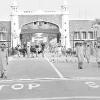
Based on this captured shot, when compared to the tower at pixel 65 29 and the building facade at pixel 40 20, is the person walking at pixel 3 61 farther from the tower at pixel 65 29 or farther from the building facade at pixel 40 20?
the building facade at pixel 40 20

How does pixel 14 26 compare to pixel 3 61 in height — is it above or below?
above

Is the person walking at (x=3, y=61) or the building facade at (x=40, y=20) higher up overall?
the building facade at (x=40, y=20)

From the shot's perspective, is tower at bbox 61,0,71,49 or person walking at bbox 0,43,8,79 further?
tower at bbox 61,0,71,49

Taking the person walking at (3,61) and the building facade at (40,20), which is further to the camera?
the building facade at (40,20)

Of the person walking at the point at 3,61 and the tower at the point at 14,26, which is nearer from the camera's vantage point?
the person walking at the point at 3,61

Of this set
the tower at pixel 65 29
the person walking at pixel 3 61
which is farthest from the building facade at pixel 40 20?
the person walking at pixel 3 61

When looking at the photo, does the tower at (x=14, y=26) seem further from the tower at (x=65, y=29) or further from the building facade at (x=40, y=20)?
the tower at (x=65, y=29)

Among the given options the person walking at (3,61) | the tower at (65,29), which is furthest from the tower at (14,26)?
the person walking at (3,61)

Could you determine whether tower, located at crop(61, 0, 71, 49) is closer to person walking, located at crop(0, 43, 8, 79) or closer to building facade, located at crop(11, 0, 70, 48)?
building facade, located at crop(11, 0, 70, 48)

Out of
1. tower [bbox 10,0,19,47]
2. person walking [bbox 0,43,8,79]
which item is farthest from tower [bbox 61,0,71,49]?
person walking [bbox 0,43,8,79]

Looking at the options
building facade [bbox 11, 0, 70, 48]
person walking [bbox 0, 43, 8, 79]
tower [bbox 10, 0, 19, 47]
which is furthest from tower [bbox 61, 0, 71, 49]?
person walking [bbox 0, 43, 8, 79]

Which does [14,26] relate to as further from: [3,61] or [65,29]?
[3,61]

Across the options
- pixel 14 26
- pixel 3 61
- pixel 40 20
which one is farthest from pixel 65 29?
pixel 3 61

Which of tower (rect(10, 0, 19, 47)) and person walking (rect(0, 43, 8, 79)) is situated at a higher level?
tower (rect(10, 0, 19, 47))
